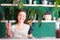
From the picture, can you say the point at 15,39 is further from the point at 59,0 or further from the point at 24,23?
the point at 59,0

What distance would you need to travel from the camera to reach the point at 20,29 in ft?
7.63

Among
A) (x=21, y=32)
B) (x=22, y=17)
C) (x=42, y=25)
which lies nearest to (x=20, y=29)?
(x=21, y=32)

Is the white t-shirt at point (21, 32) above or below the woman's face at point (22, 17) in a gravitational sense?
below

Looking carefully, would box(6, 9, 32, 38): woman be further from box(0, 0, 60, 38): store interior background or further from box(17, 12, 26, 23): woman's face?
box(0, 0, 60, 38): store interior background

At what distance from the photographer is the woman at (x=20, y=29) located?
7.49ft

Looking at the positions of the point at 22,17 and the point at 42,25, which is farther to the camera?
the point at 42,25

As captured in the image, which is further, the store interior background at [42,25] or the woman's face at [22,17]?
the store interior background at [42,25]

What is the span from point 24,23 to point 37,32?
537 mm

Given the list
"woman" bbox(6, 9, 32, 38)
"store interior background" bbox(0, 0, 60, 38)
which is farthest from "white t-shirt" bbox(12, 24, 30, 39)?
"store interior background" bbox(0, 0, 60, 38)

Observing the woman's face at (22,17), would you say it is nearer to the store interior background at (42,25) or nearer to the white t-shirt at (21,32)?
the white t-shirt at (21,32)

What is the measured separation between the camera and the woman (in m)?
2.28

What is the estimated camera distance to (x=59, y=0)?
4.86 feet

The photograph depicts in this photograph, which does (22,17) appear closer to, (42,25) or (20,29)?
(20,29)

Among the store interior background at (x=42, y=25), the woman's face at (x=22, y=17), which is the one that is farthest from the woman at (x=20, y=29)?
the store interior background at (x=42, y=25)
